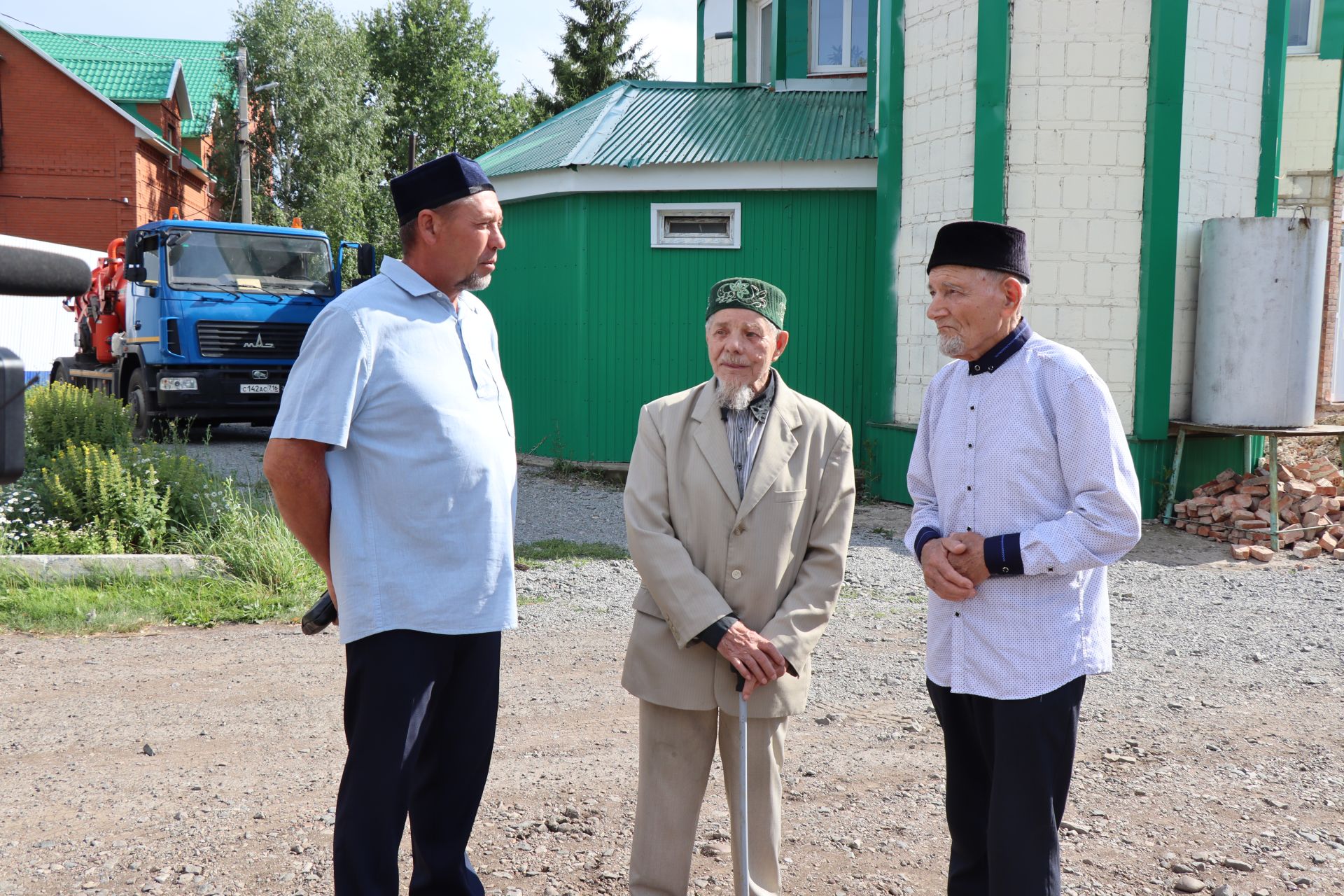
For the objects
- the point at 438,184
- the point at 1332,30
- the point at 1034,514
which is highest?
the point at 1332,30

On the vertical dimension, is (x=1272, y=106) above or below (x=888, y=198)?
above

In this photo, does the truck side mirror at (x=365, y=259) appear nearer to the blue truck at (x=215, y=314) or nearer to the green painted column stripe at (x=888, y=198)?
the blue truck at (x=215, y=314)

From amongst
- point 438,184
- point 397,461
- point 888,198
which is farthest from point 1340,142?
point 397,461

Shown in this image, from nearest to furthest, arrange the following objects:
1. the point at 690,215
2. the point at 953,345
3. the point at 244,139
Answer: the point at 953,345, the point at 690,215, the point at 244,139

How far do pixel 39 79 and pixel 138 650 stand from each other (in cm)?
2616

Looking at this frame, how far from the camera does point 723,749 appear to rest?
10.2 feet

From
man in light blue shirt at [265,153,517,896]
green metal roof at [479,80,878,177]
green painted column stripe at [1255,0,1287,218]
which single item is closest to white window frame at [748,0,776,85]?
green metal roof at [479,80,878,177]

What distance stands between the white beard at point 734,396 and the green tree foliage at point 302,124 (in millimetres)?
32643

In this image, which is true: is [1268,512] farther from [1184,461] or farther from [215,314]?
[215,314]

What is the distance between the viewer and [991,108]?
373 inches

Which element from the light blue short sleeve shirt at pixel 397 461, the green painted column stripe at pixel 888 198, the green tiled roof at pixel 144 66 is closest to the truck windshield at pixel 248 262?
the green painted column stripe at pixel 888 198

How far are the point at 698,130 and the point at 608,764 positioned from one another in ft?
29.2

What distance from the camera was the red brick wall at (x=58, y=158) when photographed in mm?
26688

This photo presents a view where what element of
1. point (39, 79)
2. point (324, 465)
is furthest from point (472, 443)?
point (39, 79)
